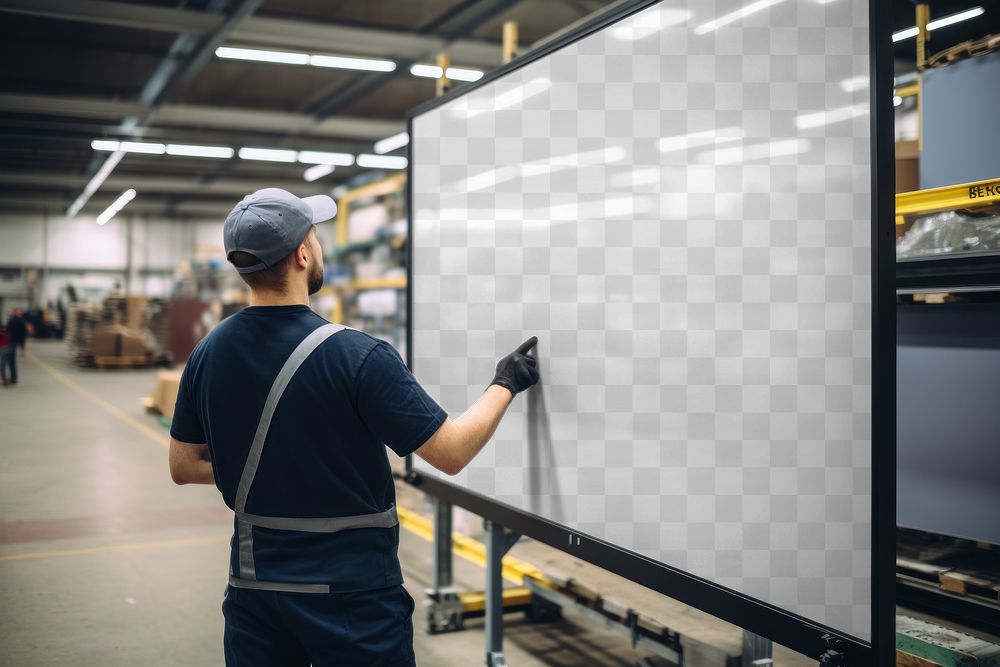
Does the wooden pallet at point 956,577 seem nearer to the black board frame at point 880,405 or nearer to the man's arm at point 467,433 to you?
the black board frame at point 880,405

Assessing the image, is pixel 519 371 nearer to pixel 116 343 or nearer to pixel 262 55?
pixel 262 55

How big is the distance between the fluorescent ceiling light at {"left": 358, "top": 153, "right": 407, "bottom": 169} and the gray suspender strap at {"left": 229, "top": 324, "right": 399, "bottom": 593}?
1845cm

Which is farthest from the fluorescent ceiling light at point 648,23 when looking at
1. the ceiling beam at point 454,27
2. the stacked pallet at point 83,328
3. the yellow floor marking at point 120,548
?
the stacked pallet at point 83,328

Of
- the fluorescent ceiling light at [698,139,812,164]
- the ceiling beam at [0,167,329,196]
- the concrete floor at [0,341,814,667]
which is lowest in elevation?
the concrete floor at [0,341,814,667]

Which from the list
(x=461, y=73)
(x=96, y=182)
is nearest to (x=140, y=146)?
(x=96, y=182)

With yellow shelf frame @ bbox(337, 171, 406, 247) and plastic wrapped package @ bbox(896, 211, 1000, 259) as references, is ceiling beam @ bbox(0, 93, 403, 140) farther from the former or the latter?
plastic wrapped package @ bbox(896, 211, 1000, 259)

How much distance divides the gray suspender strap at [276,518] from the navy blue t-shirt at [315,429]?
14 millimetres

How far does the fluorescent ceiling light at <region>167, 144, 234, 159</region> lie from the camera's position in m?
18.9

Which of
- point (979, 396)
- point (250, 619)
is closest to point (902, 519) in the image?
point (979, 396)

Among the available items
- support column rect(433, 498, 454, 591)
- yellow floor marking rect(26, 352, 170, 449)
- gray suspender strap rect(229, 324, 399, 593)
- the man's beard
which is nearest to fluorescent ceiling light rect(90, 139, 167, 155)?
yellow floor marking rect(26, 352, 170, 449)

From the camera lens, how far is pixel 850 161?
5.87ft

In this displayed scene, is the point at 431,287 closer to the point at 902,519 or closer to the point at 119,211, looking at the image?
the point at 902,519

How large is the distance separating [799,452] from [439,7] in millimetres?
10602

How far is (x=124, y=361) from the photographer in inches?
776
